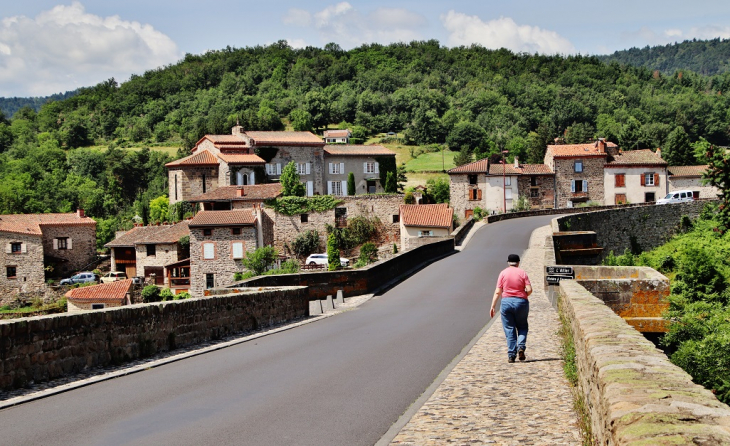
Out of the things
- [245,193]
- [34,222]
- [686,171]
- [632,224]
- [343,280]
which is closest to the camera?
[343,280]

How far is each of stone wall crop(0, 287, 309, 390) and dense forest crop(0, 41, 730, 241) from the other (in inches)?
3020

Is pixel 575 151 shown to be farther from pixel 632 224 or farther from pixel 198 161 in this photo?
pixel 198 161

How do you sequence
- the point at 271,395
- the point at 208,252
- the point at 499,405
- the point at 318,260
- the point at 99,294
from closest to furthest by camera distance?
the point at 499,405
the point at 271,395
the point at 99,294
the point at 208,252
the point at 318,260

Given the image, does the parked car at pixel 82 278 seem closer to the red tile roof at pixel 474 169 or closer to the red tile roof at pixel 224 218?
the red tile roof at pixel 224 218

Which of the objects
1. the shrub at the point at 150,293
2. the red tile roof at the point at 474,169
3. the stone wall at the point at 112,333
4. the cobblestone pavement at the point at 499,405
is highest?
the red tile roof at the point at 474,169

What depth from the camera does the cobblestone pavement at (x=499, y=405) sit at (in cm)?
714

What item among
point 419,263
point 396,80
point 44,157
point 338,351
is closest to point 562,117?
point 396,80

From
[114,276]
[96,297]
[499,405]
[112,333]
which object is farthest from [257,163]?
[499,405]

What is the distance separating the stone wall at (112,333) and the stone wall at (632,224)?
79.1ft

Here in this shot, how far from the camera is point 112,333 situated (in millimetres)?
11234

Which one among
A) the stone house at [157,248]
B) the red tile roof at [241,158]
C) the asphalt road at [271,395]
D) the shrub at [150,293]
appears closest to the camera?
the asphalt road at [271,395]

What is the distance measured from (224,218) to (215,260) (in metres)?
3.63

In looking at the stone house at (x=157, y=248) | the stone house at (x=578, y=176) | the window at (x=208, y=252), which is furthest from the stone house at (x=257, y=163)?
the stone house at (x=578, y=176)

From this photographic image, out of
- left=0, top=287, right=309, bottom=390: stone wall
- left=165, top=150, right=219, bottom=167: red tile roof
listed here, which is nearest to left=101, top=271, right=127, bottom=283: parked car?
left=165, top=150, right=219, bottom=167: red tile roof
